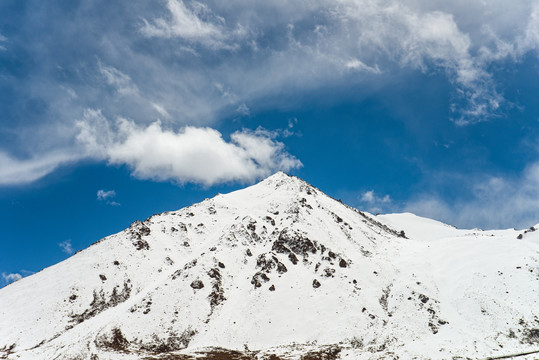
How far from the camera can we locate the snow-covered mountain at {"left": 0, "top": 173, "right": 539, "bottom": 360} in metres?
54.0

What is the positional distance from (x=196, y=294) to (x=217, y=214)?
133ft

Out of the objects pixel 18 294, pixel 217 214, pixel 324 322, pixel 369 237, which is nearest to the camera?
pixel 324 322

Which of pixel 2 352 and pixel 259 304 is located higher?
pixel 259 304

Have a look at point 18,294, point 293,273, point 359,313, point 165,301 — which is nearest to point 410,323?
point 359,313

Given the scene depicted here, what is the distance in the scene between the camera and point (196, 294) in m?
71.3

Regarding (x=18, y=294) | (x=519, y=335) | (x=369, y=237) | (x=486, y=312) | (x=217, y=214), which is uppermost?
(x=217, y=214)

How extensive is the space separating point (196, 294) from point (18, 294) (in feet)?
135

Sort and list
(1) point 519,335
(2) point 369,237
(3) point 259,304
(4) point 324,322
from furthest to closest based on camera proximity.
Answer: (2) point 369,237 → (3) point 259,304 → (4) point 324,322 → (1) point 519,335

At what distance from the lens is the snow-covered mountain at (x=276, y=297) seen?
54.0 metres

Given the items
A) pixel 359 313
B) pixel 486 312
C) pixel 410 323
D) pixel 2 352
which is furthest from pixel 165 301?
pixel 486 312

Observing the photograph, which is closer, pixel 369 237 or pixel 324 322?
pixel 324 322

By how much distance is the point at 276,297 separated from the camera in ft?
228

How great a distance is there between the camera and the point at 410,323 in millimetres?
56750

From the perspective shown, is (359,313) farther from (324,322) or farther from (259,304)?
(259,304)
